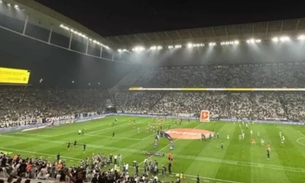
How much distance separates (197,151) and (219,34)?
38.1 meters

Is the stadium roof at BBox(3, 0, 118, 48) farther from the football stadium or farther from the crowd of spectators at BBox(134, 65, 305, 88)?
the crowd of spectators at BBox(134, 65, 305, 88)

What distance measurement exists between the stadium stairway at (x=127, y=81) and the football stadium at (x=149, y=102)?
1.37 feet

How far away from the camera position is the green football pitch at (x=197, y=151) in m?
23.4

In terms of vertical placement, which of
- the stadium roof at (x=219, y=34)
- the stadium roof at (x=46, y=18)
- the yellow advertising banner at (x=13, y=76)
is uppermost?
the stadium roof at (x=219, y=34)

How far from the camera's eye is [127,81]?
93.7 metres

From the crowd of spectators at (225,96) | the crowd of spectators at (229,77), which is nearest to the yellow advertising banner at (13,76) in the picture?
the crowd of spectators at (225,96)

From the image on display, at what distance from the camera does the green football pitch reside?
76.8 ft

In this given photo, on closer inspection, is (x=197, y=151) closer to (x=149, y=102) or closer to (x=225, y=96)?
(x=225, y=96)

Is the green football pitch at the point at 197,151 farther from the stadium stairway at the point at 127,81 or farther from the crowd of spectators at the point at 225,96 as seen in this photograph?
the stadium stairway at the point at 127,81

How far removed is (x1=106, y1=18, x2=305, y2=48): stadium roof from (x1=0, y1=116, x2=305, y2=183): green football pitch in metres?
23.7

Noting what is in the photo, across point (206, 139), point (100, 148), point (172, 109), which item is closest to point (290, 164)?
point (206, 139)

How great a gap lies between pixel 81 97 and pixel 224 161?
55.7 meters

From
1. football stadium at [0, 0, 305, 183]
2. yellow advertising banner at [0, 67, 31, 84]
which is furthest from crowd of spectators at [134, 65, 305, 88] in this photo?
yellow advertising banner at [0, 67, 31, 84]

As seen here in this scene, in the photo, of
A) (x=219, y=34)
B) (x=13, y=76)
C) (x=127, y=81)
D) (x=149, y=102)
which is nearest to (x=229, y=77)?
(x=219, y=34)
